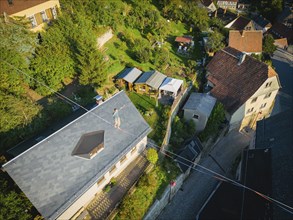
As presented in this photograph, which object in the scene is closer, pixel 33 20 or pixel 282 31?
pixel 33 20

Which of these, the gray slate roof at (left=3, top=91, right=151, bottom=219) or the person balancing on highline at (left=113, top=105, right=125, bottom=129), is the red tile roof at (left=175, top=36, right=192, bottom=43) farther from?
the person balancing on highline at (left=113, top=105, right=125, bottom=129)

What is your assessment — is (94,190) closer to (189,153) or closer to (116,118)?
(116,118)

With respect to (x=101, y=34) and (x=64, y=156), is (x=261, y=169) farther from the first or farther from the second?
(x=101, y=34)

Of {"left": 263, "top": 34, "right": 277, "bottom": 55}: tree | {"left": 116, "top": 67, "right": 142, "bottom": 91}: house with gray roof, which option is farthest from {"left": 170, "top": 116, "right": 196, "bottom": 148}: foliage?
{"left": 263, "top": 34, "right": 277, "bottom": 55}: tree

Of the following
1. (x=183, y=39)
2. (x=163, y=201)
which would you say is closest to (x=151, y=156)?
(x=163, y=201)

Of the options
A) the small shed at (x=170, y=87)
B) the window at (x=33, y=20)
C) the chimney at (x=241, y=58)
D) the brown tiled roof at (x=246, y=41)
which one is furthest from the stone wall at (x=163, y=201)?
the brown tiled roof at (x=246, y=41)
